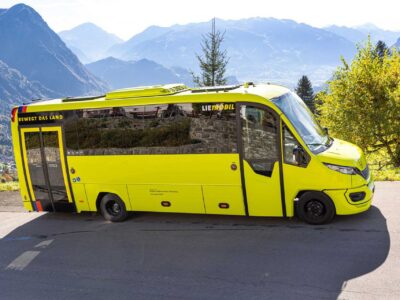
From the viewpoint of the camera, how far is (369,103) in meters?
24.1

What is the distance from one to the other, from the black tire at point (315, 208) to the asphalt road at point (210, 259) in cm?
19

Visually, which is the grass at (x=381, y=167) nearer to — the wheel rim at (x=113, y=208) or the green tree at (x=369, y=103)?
the green tree at (x=369, y=103)

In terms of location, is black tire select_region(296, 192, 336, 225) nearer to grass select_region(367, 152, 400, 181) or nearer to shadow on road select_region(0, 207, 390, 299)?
shadow on road select_region(0, 207, 390, 299)

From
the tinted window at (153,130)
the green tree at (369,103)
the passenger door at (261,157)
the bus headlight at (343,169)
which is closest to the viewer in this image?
the bus headlight at (343,169)

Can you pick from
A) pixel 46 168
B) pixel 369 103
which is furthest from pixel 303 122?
pixel 369 103

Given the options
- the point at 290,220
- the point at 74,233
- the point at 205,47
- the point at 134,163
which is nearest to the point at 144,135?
the point at 134,163

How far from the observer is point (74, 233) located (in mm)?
10367

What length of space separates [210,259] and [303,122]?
350cm

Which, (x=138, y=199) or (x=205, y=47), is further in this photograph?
(x=205, y=47)

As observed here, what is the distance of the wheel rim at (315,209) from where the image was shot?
8859 mm

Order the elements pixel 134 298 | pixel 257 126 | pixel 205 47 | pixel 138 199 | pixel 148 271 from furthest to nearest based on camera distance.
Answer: pixel 205 47, pixel 138 199, pixel 257 126, pixel 148 271, pixel 134 298

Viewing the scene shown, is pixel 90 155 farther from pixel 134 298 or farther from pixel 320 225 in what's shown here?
pixel 320 225

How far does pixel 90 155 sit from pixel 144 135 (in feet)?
5.23

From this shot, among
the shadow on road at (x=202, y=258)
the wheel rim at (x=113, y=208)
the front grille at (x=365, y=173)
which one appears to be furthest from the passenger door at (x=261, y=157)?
the wheel rim at (x=113, y=208)
